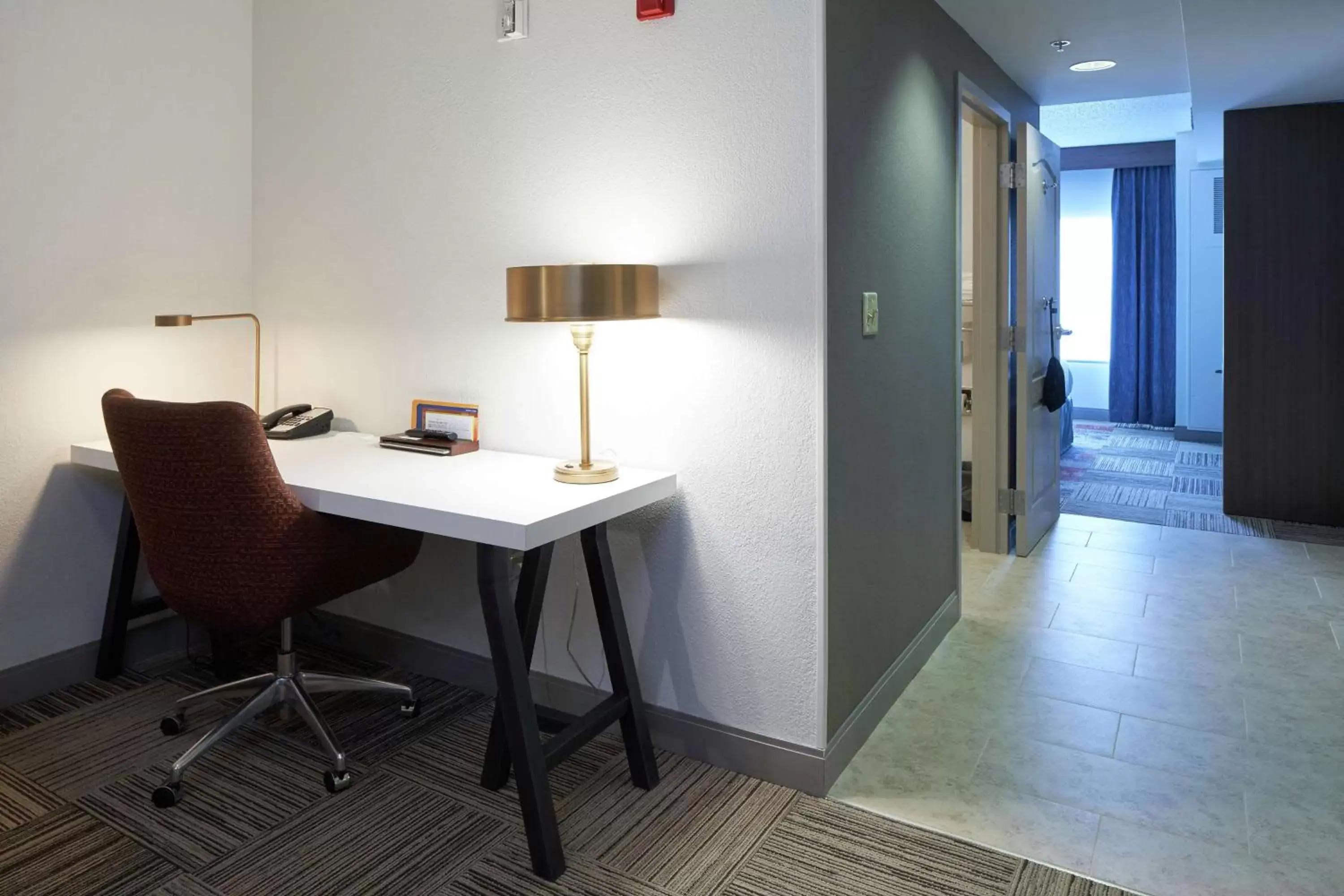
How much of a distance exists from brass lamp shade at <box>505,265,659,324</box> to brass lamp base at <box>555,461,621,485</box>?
36 centimetres

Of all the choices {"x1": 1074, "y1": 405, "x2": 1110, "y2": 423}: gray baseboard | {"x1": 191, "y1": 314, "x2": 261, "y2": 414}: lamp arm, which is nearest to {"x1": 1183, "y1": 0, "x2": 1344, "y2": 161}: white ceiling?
{"x1": 191, "y1": 314, "x2": 261, "y2": 414}: lamp arm

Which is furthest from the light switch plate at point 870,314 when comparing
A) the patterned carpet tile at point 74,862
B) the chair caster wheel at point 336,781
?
the patterned carpet tile at point 74,862

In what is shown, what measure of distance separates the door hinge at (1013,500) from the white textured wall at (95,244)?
10.5 ft

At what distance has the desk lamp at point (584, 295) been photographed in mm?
2070

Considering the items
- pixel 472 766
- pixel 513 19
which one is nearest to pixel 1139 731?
pixel 472 766

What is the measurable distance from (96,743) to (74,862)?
58 centimetres

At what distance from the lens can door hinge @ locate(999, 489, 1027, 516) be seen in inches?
167

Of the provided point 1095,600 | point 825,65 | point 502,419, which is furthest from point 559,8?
point 1095,600

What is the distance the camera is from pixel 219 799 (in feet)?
7.25

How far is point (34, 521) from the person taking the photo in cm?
277

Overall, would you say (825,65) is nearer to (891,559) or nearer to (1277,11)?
(891,559)

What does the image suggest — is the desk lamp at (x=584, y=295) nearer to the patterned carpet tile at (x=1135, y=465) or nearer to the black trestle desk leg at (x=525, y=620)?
the black trestle desk leg at (x=525, y=620)

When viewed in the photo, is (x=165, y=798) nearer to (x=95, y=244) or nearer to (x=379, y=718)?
(x=379, y=718)

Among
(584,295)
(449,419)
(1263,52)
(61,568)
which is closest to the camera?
(584,295)
